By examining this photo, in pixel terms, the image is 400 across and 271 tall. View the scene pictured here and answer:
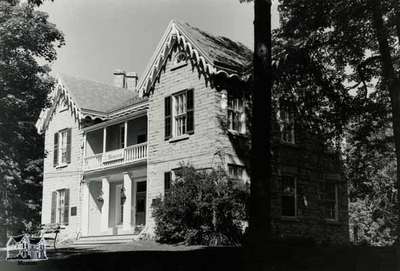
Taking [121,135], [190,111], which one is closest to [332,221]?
[190,111]

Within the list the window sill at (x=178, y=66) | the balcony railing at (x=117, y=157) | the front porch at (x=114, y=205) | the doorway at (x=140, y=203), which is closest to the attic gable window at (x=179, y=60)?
the window sill at (x=178, y=66)

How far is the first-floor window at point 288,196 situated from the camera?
78.6ft

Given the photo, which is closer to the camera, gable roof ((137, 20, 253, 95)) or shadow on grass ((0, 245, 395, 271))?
shadow on grass ((0, 245, 395, 271))

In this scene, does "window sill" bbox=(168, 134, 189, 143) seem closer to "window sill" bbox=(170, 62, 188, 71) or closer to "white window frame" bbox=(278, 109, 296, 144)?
"window sill" bbox=(170, 62, 188, 71)

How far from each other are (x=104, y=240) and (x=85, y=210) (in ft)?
15.4

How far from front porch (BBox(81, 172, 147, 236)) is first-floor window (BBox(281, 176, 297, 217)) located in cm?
685

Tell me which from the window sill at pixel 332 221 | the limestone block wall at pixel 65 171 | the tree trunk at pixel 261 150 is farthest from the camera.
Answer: the limestone block wall at pixel 65 171

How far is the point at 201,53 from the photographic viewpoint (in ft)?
74.6

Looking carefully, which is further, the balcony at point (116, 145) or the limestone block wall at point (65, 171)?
the limestone block wall at point (65, 171)

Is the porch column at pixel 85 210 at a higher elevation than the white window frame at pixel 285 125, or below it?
below

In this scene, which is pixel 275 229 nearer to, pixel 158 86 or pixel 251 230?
pixel 158 86

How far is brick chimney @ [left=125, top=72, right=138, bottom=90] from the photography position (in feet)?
129

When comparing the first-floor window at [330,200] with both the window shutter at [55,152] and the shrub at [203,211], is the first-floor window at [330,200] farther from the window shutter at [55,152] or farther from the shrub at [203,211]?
the window shutter at [55,152]

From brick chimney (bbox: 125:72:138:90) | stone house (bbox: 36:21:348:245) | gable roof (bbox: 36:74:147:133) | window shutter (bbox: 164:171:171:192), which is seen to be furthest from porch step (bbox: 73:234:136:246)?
brick chimney (bbox: 125:72:138:90)
